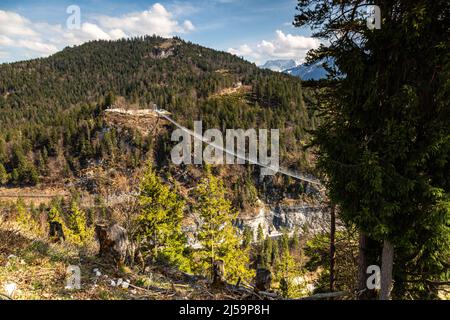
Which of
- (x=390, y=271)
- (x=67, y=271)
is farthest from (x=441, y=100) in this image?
(x=67, y=271)

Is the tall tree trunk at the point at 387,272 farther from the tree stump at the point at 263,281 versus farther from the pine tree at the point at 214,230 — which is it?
the pine tree at the point at 214,230

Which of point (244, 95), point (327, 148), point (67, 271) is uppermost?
point (244, 95)

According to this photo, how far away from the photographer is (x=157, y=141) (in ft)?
341

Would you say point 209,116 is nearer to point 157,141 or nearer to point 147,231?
point 157,141

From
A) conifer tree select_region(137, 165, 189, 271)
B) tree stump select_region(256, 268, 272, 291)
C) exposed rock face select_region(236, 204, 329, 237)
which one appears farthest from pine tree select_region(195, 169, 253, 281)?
exposed rock face select_region(236, 204, 329, 237)

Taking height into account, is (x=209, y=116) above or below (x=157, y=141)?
above

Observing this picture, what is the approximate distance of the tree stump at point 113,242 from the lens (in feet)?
25.5

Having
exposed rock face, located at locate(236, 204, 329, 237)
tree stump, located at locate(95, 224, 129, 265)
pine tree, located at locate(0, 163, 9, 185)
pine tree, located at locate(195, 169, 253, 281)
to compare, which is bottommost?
exposed rock face, located at locate(236, 204, 329, 237)

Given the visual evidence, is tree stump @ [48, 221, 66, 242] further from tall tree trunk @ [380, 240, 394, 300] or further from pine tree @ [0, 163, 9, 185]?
pine tree @ [0, 163, 9, 185]

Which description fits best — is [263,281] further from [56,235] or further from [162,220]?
[162,220]

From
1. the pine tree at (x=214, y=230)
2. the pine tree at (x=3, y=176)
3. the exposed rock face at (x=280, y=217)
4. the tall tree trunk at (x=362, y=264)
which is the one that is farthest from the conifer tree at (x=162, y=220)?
the pine tree at (x=3, y=176)

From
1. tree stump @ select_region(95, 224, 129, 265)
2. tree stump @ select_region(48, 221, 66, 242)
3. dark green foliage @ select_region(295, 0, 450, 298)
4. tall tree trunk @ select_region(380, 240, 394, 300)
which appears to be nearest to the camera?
dark green foliage @ select_region(295, 0, 450, 298)

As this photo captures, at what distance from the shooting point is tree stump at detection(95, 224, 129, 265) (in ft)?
25.5

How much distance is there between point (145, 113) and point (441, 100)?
115 m
